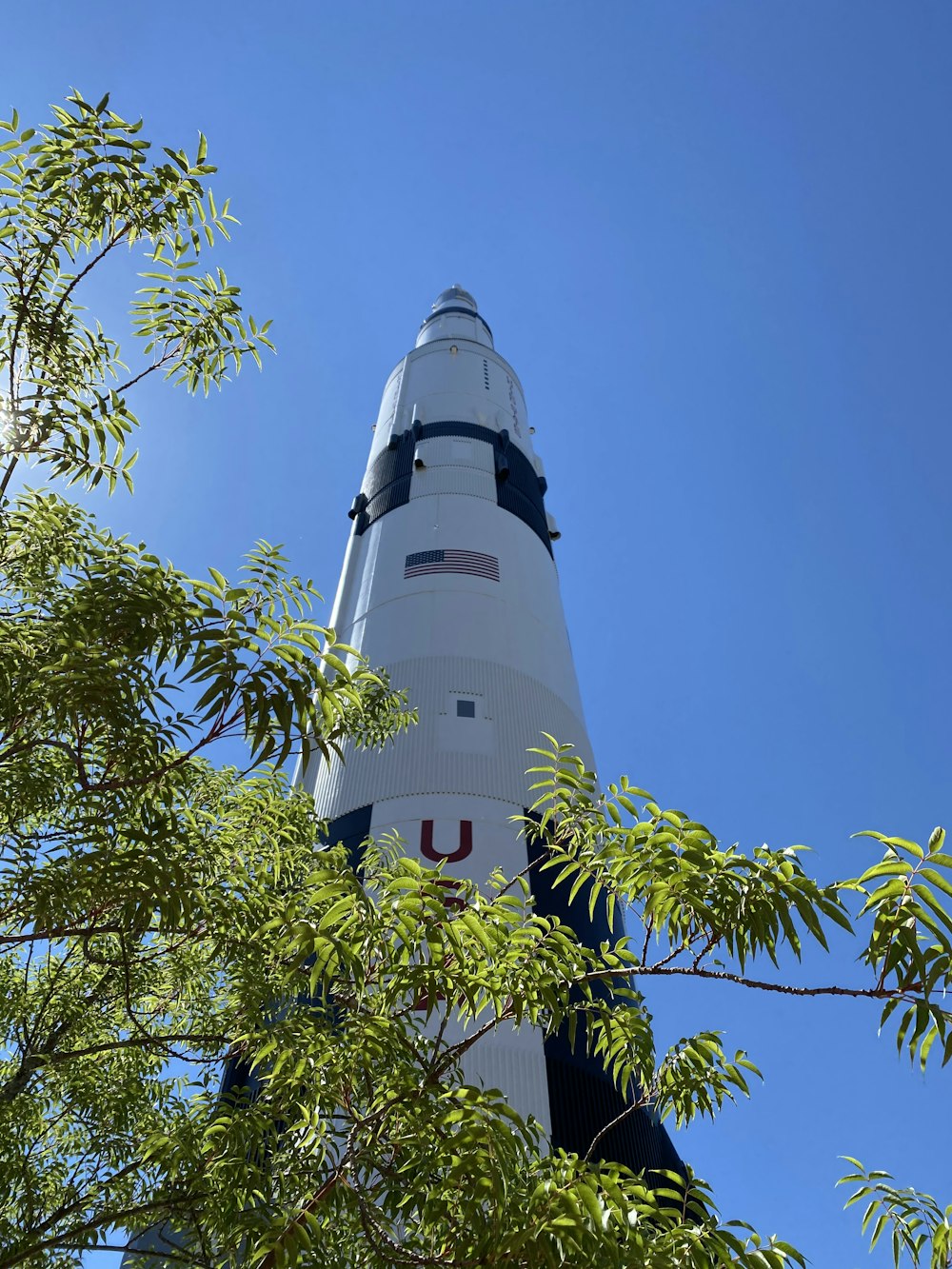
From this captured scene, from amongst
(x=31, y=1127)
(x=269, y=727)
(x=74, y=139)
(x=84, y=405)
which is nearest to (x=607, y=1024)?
(x=269, y=727)

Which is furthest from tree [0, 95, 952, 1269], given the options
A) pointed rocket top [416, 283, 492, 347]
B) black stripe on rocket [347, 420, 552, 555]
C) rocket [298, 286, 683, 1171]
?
pointed rocket top [416, 283, 492, 347]

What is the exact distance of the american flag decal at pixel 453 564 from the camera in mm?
15836

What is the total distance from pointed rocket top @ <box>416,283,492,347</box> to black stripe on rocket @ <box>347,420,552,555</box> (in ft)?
22.7

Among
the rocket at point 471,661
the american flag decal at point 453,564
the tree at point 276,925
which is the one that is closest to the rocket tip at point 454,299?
the rocket at point 471,661

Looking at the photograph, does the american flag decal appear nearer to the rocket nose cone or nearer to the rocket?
the rocket

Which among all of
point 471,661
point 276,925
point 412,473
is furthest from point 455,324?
point 276,925

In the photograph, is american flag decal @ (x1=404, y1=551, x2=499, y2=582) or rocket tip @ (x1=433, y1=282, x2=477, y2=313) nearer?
american flag decal @ (x1=404, y1=551, x2=499, y2=582)

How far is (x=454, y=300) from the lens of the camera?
109 ft

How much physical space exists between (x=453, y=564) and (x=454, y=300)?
21.1 metres

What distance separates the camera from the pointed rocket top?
27178mm

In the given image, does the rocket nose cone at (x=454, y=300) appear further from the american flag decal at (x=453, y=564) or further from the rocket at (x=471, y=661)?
the american flag decal at (x=453, y=564)

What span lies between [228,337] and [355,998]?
11.2 feet

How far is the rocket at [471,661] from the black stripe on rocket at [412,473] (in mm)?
50

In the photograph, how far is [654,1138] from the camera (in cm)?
1008
